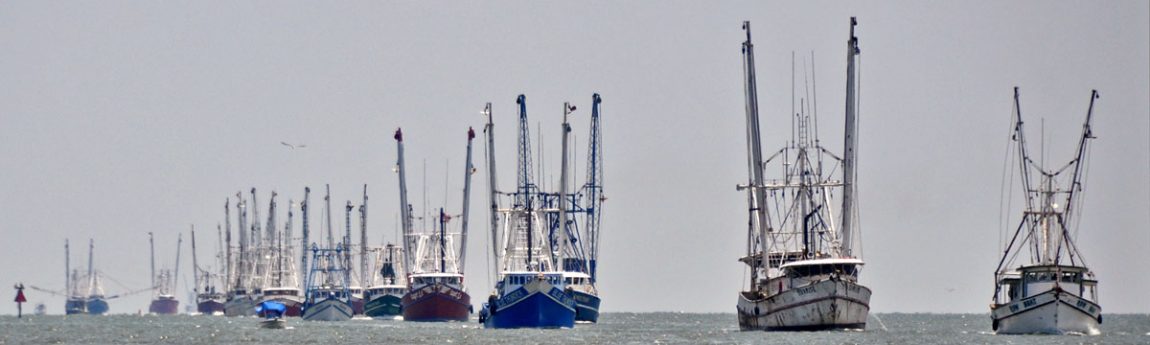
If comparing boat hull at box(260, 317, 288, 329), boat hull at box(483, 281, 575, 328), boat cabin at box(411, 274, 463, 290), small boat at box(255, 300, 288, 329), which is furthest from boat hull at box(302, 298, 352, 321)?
boat hull at box(483, 281, 575, 328)

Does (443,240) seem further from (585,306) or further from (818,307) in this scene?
(818,307)

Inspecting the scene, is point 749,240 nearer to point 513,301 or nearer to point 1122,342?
point 513,301

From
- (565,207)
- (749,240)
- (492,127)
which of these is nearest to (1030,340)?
(749,240)

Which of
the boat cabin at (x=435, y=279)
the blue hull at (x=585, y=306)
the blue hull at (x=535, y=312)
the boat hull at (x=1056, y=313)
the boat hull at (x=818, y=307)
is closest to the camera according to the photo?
the boat hull at (x=1056, y=313)

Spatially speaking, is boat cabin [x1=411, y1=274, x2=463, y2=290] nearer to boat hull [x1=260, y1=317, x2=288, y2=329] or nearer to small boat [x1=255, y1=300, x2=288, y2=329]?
small boat [x1=255, y1=300, x2=288, y2=329]

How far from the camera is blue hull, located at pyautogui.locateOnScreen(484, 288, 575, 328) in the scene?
4968 inches

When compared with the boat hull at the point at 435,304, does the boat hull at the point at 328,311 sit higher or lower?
lower

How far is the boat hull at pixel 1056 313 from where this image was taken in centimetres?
10794

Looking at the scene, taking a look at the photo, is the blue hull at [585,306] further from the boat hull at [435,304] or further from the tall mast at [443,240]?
the tall mast at [443,240]

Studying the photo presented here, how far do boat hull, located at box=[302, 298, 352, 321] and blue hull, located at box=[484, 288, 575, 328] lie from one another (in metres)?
67.8

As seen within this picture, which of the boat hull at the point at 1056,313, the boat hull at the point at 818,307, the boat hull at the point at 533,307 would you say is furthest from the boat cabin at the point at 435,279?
the boat hull at the point at 1056,313

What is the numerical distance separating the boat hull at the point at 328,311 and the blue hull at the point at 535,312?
67.8 meters

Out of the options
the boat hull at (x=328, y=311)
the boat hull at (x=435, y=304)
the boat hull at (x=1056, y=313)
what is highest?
the boat hull at (x=1056, y=313)

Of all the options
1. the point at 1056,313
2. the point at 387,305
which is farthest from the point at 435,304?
the point at 1056,313
